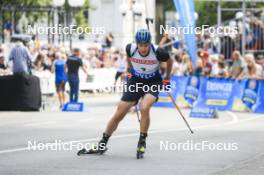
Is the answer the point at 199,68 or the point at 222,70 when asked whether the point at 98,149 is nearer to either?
the point at 199,68

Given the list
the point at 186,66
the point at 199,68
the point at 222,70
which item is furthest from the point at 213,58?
the point at 199,68

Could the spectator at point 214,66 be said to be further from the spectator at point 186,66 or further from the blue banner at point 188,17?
the blue banner at point 188,17

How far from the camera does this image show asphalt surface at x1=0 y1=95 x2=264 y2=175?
40.4 feet

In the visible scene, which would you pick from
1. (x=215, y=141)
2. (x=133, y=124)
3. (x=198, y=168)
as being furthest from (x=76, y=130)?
(x=198, y=168)

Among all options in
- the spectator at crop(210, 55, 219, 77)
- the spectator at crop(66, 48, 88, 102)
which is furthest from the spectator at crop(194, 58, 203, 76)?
the spectator at crop(66, 48, 88, 102)


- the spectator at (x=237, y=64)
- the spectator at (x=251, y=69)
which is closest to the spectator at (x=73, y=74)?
the spectator at (x=237, y=64)

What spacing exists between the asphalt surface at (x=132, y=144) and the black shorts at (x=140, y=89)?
34.8 inches

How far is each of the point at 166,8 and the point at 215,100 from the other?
1694 inches

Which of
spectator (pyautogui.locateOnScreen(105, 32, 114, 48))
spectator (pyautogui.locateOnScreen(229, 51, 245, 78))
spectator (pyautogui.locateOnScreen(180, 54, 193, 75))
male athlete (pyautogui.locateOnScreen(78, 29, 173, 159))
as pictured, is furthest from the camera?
spectator (pyautogui.locateOnScreen(105, 32, 114, 48))

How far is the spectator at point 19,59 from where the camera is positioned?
24.7m

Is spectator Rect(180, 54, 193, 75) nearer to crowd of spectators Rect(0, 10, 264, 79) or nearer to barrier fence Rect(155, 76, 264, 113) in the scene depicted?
crowd of spectators Rect(0, 10, 264, 79)

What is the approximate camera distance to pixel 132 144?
1570 centimetres

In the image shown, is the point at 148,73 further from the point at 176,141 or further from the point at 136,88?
the point at 176,141

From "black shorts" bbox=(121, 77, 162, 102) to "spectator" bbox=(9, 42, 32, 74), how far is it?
36.7 feet
